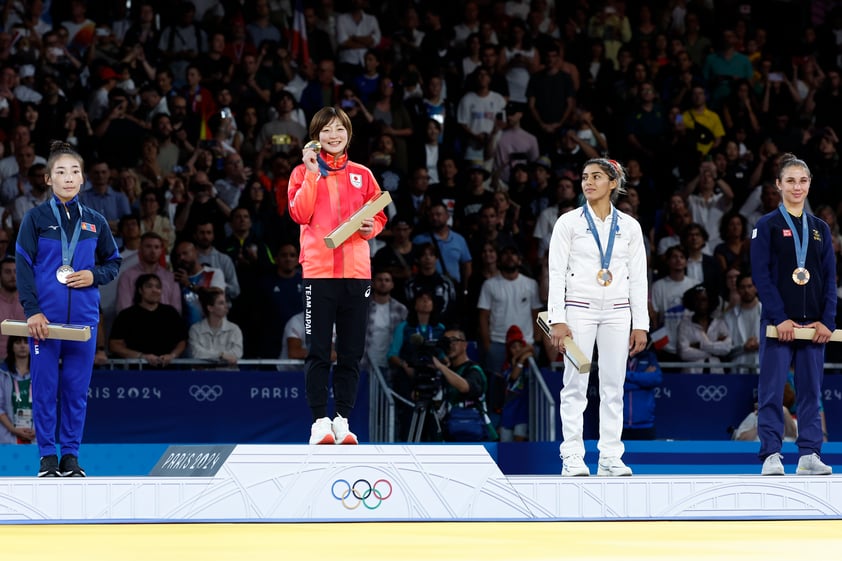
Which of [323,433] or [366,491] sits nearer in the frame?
[366,491]

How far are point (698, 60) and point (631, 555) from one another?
12.5m

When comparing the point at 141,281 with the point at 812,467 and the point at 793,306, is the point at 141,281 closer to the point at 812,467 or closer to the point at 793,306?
the point at 793,306

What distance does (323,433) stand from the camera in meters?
7.73

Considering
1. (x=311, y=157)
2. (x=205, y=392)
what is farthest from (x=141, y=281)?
(x=311, y=157)

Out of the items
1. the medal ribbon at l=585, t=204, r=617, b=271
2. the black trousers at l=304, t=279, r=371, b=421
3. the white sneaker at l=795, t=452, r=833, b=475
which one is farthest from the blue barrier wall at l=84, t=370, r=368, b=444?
the white sneaker at l=795, t=452, r=833, b=475

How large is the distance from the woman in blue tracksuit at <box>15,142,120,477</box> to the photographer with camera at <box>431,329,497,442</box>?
4.03 m

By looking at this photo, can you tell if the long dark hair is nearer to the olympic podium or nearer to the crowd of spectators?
the crowd of spectators

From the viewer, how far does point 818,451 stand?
8.41 m

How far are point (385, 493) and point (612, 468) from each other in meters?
1.45

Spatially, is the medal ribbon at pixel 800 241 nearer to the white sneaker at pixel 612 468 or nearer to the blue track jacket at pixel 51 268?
the white sneaker at pixel 612 468

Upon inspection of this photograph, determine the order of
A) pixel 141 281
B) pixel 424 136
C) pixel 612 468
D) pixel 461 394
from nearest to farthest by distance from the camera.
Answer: pixel 612 468 < pixel 461 394 < pixel 141 281 < pixel 424 136

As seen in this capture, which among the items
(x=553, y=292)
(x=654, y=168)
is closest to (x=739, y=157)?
(x=654, y=168)

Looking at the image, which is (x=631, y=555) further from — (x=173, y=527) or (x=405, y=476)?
(x=173, y=527)

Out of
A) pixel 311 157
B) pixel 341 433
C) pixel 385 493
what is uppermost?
pixel 311 157
